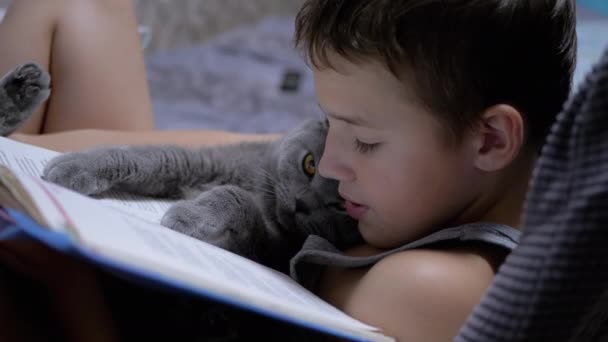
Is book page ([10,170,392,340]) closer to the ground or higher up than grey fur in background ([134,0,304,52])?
higher up

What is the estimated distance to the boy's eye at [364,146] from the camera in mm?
735

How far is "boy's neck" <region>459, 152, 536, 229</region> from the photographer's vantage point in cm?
76

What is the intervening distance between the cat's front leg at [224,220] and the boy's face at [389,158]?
120mm

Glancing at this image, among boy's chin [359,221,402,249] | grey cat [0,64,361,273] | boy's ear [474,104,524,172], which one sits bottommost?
grey cat [0,64,361,273]

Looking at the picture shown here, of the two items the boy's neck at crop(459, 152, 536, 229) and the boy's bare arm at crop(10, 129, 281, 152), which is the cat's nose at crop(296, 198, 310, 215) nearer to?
the boy's neck at crop(459, 152, 536, 229)

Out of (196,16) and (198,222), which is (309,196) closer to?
(198,222)

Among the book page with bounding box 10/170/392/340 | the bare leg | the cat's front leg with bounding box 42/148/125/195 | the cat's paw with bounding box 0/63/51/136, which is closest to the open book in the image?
the book page with bounding box 10/170/392/340

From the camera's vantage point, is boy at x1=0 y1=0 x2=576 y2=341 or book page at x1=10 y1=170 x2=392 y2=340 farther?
boy at x1=0 y1=0 x2=576 y2=341

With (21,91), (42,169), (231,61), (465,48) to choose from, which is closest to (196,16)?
(231,61)

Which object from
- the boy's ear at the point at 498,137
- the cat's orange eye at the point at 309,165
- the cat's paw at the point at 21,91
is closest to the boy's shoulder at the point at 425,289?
the boy's ear at the point at 498,137

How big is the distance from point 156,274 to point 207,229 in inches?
12.6

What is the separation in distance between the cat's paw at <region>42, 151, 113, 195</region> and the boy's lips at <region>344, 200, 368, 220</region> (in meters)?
0.31

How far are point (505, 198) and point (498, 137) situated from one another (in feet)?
0.31

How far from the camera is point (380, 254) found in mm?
724
